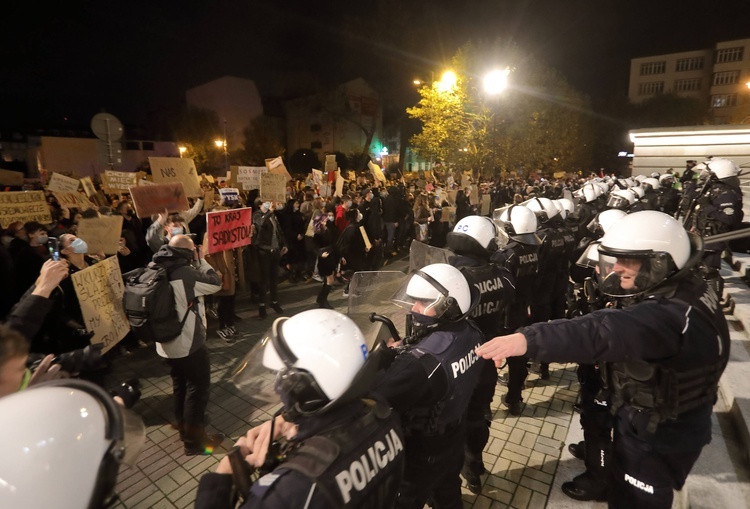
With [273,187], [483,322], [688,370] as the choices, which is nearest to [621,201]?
[483,322]

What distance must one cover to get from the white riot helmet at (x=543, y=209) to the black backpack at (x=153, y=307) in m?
4.86

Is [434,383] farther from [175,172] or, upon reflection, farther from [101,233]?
[175,172]

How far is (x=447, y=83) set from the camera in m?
22.0

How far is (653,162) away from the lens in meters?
23.0

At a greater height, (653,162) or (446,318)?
(653,162)

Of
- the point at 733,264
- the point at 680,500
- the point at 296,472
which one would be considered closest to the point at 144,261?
the point at 296,472

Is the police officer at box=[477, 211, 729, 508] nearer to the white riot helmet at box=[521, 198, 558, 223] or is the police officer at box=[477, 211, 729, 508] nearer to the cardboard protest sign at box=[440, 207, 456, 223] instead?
the white riot helmet at box=[521, 198, 558, 223]

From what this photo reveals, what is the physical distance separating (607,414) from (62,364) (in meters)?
3.99

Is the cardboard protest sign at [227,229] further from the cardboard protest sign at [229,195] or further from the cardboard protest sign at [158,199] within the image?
the cardboard protest sign at [229,195]

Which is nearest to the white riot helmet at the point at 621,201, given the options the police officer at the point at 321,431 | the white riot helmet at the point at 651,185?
the white riot helmet at the point at 651,185

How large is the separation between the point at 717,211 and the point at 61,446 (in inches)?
325

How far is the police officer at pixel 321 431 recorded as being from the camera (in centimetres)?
145

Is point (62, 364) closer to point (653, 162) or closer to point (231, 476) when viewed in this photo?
point (231, 476)

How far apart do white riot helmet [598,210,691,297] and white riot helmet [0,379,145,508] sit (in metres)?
2.58
